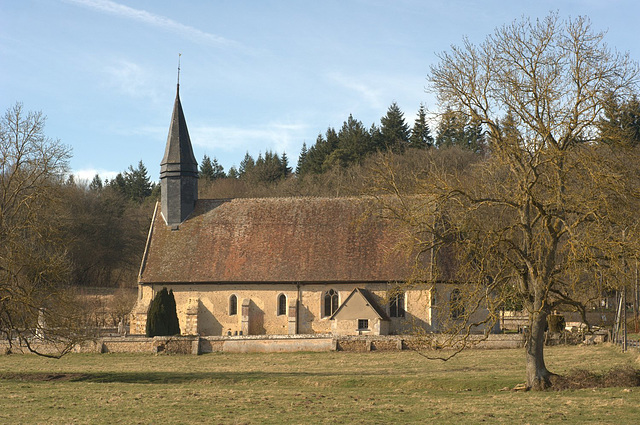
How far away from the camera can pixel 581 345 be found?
32438 millimetres

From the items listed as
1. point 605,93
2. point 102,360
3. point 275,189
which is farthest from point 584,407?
point 275,189

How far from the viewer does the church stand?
38.0 metres

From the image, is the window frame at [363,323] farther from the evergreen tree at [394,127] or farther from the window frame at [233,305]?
the evergreen tree at [394,127]

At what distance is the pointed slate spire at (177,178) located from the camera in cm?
4322

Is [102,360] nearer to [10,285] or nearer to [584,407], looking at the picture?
[10,285]

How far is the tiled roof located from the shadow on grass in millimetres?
14078

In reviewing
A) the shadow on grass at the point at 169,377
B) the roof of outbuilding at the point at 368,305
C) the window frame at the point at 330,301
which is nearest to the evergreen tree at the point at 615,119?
the shadow on grass at the point at 169,377

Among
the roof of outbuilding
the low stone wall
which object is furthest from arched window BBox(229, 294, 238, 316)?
the low stone wall

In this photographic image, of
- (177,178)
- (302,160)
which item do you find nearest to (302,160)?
(302,160)

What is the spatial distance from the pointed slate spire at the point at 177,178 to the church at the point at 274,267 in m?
0.06

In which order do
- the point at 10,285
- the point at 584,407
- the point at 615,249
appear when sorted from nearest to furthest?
1. the point at 584,407
2. the point at 615,249
3. the point at 10,285

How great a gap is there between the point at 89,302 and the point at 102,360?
22181 millimetres

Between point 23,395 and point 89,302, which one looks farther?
point 89,302

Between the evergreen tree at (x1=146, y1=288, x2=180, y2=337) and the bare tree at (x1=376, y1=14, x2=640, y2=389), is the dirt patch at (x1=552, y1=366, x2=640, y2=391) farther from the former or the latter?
the evergreen tree at (x1=146, y1=288, x2=180, y2=337)
